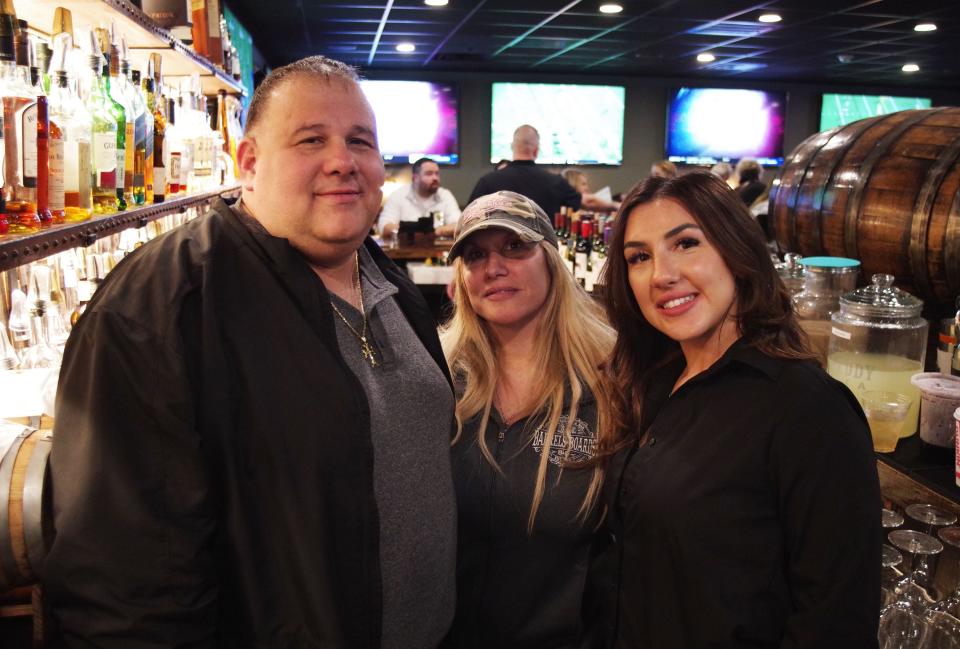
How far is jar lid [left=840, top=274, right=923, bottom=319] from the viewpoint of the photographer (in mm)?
1943

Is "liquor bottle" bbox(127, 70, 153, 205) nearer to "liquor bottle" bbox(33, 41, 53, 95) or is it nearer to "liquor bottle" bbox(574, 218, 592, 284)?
"liquor bottle" bbox(33, 41, 53, 95)

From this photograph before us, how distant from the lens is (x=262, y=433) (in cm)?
126

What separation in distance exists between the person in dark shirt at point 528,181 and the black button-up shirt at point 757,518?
4.82 m

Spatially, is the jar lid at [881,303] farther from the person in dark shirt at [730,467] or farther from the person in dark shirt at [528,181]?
the person in dark shirt at [528,181]

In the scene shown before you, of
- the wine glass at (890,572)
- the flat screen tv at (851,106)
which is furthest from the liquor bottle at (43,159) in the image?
the flat screen tv at (851,106)

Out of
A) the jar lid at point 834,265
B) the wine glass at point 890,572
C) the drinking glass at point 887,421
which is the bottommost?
the wine glass at point 890,572

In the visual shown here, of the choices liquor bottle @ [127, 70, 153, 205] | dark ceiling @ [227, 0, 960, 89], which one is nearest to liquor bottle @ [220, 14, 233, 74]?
liquor bottle @ [127, 70, 153, 205]

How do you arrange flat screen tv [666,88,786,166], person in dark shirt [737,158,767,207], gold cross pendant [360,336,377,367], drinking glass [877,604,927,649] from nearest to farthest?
gold cross pendant [360,336,377,367] < drinking glass [877,604,927,649] < person in dark shirt [737,158,767,207] < flat screen tv [666,88,786,166]

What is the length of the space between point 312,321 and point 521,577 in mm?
863

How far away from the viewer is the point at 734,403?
1.46m

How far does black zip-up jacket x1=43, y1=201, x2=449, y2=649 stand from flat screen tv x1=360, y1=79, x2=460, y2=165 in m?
10.2

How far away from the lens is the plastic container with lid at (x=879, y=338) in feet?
6.28

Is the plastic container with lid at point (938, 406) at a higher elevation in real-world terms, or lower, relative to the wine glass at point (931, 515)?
higher

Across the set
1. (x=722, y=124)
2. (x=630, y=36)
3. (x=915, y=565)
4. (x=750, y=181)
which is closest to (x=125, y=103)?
(x=915, y=565)
